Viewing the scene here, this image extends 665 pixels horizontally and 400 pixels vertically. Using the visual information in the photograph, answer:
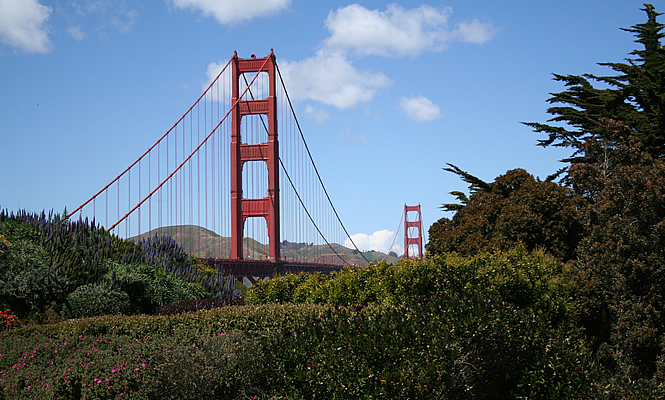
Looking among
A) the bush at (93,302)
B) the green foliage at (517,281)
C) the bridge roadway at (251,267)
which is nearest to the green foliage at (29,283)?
the bush at (93,302)

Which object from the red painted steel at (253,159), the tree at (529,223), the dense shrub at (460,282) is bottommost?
the dense shrub at (460,282)

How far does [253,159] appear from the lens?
114ft

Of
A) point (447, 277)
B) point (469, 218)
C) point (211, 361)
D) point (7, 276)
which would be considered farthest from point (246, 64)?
point (211, 361)

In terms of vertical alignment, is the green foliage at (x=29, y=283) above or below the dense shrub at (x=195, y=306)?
above

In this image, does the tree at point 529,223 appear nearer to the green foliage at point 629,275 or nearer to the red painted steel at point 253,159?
the green foliage at point 629,275

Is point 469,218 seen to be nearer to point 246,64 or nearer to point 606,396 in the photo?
point 606,396

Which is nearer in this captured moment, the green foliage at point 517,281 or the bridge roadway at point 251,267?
the green foliage at point 517,281

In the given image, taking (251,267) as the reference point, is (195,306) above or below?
below

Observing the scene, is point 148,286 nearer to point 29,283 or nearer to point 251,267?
point 29,283

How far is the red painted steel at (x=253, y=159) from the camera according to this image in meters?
32.9

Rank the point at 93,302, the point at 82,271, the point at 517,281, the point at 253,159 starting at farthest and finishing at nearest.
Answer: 1. the point at 253,159
2. the point at 82,271
3. the point at 93,302
4. the point at 517,281

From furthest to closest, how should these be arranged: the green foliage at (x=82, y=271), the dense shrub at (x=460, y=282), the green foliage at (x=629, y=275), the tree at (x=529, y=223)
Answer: the tree at (x=529, y=223), the green foliage at (x=82, y=271), the green foliage at (x=629, y=275), the dense shrub at (x=460, y=282)

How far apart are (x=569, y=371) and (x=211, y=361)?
4.65 meters

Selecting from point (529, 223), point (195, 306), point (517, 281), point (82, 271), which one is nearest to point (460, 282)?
point (517, 281)
